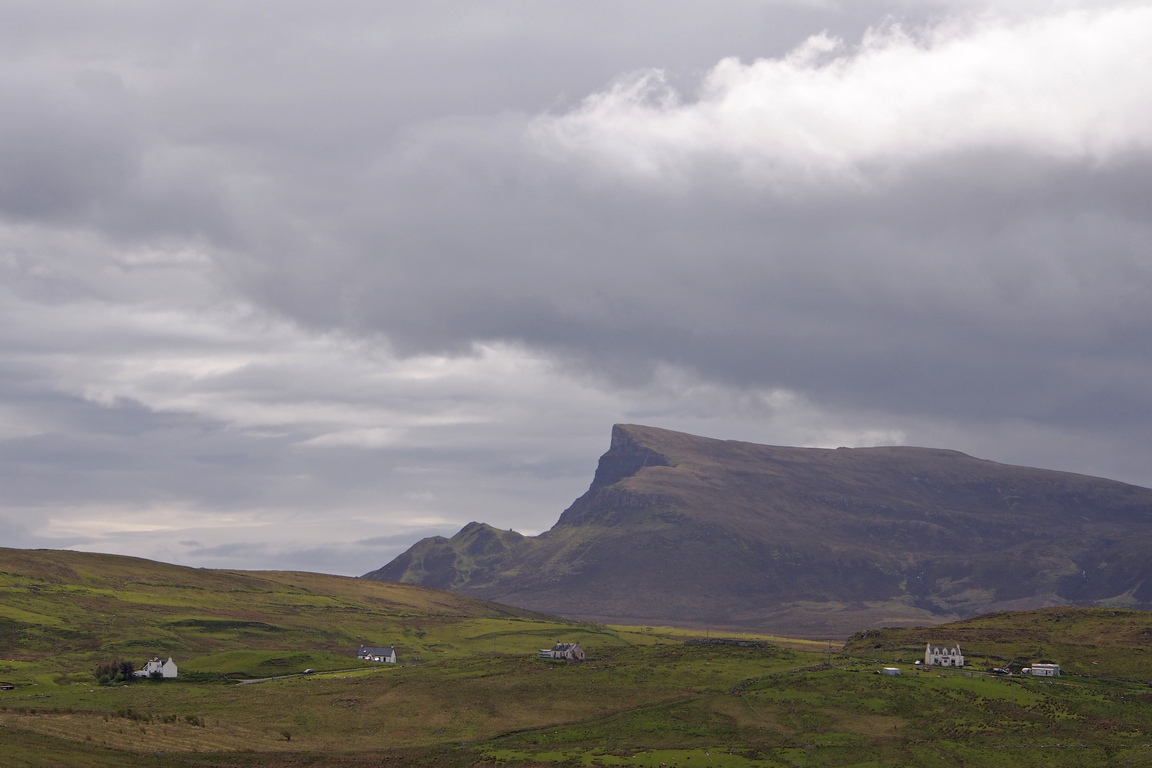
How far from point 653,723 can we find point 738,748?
16321 millimetres

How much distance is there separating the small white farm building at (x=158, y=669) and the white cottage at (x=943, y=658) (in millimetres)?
121173

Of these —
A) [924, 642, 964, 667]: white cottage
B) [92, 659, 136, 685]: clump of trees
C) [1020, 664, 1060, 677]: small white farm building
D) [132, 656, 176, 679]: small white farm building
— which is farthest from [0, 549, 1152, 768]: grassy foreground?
[1020, 664, 1060, 677]: small white farm building

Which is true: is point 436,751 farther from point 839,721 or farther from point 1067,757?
point 1067,757

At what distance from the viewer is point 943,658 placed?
182 m

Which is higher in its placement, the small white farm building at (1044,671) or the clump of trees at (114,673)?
the small white farm building at (1044,671)

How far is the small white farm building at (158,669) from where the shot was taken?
189 meters

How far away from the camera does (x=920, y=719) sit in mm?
144375

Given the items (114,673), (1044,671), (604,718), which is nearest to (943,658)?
(1044,671)

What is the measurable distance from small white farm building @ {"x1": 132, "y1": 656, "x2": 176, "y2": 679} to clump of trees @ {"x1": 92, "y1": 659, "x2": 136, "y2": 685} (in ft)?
5.50

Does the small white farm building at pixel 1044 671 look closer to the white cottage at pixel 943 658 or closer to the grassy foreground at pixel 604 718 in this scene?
the grassy foreground at pixel 604 718

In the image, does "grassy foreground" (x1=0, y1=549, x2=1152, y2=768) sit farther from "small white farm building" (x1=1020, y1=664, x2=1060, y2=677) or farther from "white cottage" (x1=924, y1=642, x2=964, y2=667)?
"small white farm building" (x1=1020, y1=664, x2=1060, y2=677)

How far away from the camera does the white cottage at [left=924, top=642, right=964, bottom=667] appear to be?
595 ft

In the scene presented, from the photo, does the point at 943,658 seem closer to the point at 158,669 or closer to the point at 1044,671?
the point at 1044,671

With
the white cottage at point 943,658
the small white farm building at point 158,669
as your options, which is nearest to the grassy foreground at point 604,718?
the small white farm building at point 158,669
